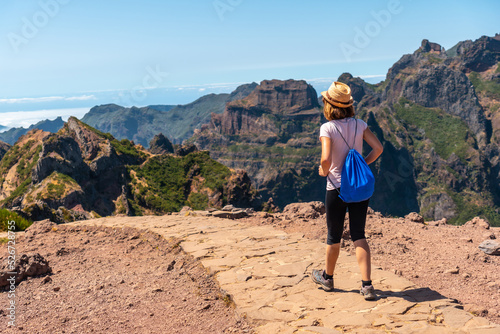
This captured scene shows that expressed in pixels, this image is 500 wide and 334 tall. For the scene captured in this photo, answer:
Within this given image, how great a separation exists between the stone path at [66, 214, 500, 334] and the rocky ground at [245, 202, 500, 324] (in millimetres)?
695

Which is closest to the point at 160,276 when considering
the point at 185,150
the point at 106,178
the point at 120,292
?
the point at 120,292

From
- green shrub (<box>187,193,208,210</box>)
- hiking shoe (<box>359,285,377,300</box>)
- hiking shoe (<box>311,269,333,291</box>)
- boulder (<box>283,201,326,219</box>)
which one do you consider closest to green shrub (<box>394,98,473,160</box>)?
green shrub (<box>187,193,208,210</box>)

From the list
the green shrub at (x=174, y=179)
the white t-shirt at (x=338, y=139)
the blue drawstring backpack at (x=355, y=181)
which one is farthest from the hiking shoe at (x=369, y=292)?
the green shrub at (x=174, y=179)

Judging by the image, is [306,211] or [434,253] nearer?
[434,253]

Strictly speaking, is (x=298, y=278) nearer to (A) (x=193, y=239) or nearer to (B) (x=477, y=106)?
(A) (x=193, y=239)

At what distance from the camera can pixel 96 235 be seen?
9633mm

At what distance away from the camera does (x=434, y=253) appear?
7.48 meters

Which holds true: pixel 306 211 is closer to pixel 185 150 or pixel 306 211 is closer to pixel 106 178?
pixel 106 178

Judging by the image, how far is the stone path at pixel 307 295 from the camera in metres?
4.11

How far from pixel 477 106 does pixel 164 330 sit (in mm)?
218627

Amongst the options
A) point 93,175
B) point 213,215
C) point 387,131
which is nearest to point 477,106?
point 387,131

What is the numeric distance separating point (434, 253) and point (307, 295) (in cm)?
371

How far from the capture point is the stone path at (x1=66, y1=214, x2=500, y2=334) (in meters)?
4.11

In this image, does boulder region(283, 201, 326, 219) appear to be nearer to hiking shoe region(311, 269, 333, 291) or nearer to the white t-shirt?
hiking shoe region(311, 269, 333, 291)
